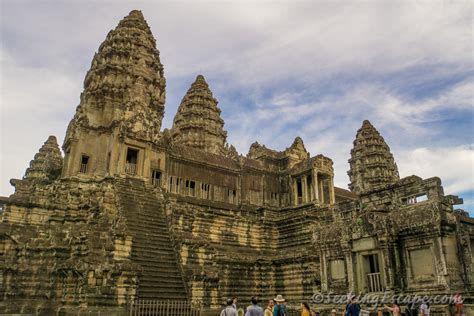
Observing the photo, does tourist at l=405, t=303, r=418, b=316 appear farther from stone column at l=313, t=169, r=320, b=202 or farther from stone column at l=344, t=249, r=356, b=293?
stone column at l=313, t=169, r=320, b=202

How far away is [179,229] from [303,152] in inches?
766

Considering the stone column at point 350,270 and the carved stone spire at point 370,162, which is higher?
the carved stone spire at point 370,162

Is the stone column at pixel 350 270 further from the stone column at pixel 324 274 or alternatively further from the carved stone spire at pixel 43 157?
the carved stone spire at pixel 43 157

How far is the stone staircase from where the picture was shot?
2045 centimetres

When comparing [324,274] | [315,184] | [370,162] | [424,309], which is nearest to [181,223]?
[324,274]

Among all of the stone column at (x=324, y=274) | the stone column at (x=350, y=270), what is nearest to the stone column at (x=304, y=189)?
the stone column at (x=324, y=274)

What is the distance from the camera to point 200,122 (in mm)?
55844

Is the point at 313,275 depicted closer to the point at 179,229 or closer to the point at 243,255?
the point at 243,255

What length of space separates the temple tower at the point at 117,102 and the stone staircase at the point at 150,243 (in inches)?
107

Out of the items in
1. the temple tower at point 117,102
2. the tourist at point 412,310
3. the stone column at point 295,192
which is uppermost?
the temple tower at point 117,102

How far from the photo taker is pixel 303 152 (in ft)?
134

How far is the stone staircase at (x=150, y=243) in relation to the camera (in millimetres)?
20453

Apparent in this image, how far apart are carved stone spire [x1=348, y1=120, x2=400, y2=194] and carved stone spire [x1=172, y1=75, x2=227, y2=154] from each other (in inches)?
748

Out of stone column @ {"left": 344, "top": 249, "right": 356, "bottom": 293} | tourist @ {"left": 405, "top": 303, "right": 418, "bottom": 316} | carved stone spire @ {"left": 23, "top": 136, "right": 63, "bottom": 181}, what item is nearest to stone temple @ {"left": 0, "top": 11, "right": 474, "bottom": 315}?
stone column @ {"left": 344, "top": 249, "right": 356, "bottom": 293}
